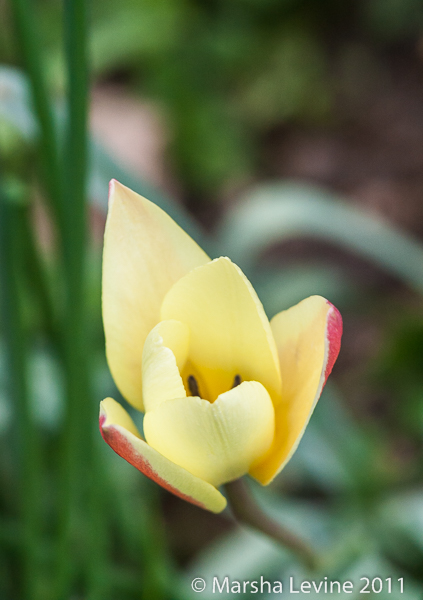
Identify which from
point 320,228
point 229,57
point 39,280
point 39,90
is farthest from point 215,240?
point 229,57

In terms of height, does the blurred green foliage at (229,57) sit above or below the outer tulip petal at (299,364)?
above

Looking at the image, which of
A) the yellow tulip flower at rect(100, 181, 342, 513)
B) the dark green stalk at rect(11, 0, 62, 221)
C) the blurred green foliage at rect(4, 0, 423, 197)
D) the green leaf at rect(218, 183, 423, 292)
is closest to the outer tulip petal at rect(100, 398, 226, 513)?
the yellow tulip flower at rect(100, 181, 342, 513)

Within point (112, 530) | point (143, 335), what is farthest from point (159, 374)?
point (112, 530)

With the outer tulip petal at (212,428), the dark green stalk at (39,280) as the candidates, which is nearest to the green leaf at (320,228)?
the dark green stalk at (39,280)

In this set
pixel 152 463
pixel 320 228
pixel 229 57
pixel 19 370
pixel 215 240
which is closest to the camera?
pixel 152 463

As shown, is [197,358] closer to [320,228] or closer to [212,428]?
[212,428]

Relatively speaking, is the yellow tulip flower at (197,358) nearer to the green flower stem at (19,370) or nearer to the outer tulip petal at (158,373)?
the outer tulip petal at (158,373)
